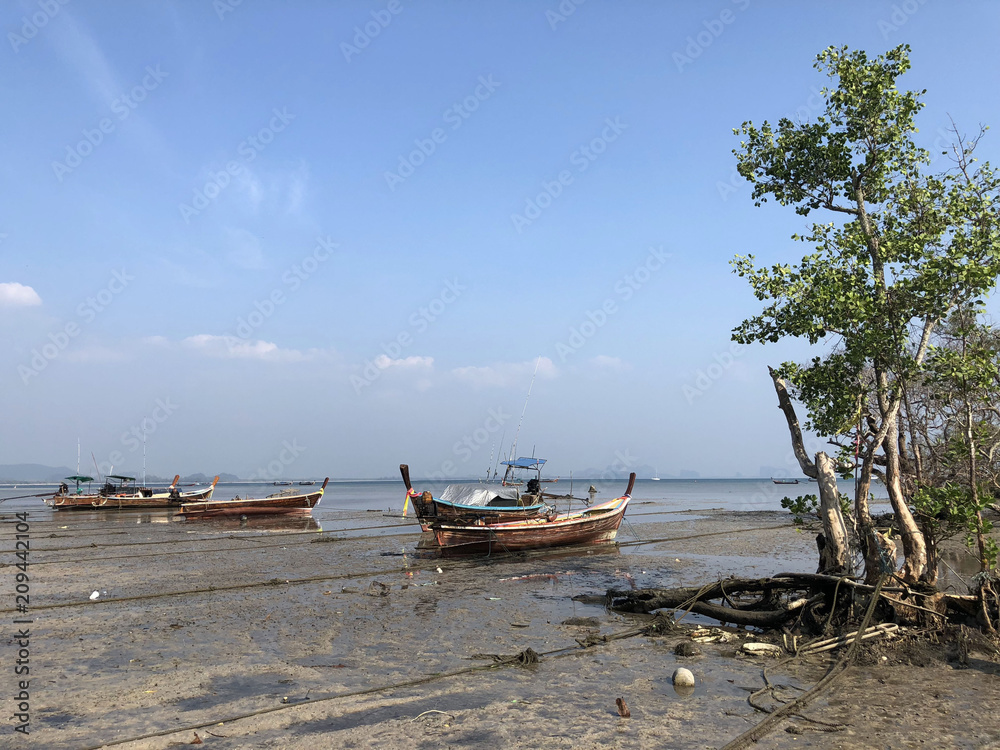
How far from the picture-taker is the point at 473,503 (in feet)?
82.4

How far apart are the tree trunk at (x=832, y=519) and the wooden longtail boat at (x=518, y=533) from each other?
11.1 m

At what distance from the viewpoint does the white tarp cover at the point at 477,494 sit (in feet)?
83.0

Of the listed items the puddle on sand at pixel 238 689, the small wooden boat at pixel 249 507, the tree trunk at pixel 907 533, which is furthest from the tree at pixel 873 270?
the small wooden boat at pixel 249 507

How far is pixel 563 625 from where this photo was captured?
36.9 feet

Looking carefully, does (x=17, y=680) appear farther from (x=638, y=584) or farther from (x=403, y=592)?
(x=638, y=584)

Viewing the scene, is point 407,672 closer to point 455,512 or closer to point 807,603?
point 807,603

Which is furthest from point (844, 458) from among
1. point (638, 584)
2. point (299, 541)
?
point (299, 541)

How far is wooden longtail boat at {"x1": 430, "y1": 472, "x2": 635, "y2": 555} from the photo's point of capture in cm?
2000

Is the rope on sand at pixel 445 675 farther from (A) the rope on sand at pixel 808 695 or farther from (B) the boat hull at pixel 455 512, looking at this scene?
(B) the boat hull at pixel 455 512

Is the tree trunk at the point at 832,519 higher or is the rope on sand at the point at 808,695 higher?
the tree trunk at the point at 832,519

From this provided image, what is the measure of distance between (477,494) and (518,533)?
17.7ft

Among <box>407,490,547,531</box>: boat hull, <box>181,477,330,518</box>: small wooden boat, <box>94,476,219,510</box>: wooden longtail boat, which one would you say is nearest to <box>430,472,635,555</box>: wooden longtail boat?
<box>407,490,547,531</box>: boat hull

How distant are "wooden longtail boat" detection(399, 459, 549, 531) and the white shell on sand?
41.4 ft

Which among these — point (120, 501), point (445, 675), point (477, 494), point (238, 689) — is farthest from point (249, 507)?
point (445, 675)
